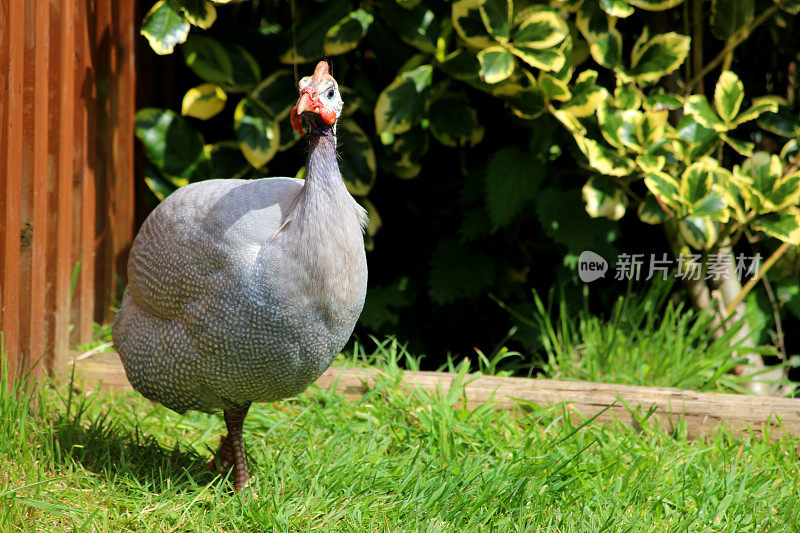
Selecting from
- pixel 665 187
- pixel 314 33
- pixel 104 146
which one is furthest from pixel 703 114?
pixel 104 146

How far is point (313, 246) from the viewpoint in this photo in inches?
77.5

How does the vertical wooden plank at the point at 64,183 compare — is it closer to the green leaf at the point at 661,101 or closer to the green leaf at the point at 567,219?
the green leaf at the point at 567,219

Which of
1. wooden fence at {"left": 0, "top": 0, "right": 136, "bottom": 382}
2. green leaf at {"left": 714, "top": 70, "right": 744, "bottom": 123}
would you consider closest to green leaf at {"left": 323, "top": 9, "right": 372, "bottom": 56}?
wooden fence at {"left": 0, "top": 0, "right": 136, "bottom": 382}

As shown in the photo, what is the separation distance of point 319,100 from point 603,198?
166cm

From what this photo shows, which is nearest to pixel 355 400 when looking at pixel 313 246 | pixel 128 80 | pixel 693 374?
pixel 313 246

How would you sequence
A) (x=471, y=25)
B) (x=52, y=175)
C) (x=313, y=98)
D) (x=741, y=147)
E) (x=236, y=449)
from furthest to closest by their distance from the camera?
(x=741, y=147) < (x=471, y=25) < (x=52, y=175) < (x=236, y=449) < (x=313, y=98)

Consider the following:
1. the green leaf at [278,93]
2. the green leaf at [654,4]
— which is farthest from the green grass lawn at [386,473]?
the green leaf at [654,4]

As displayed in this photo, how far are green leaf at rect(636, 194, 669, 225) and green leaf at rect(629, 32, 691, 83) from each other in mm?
493

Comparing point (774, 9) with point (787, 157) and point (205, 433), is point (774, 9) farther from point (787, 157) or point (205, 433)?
point (205, 433)

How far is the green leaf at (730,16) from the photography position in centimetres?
330

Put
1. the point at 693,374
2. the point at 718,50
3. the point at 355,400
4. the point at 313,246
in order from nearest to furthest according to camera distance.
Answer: the point at 313,246
the point at 355,400
the point at 693,374
the point at 718,50

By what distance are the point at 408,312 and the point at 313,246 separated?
197 cm

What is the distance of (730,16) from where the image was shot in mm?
3334

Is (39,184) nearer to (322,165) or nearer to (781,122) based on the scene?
(322,165)
